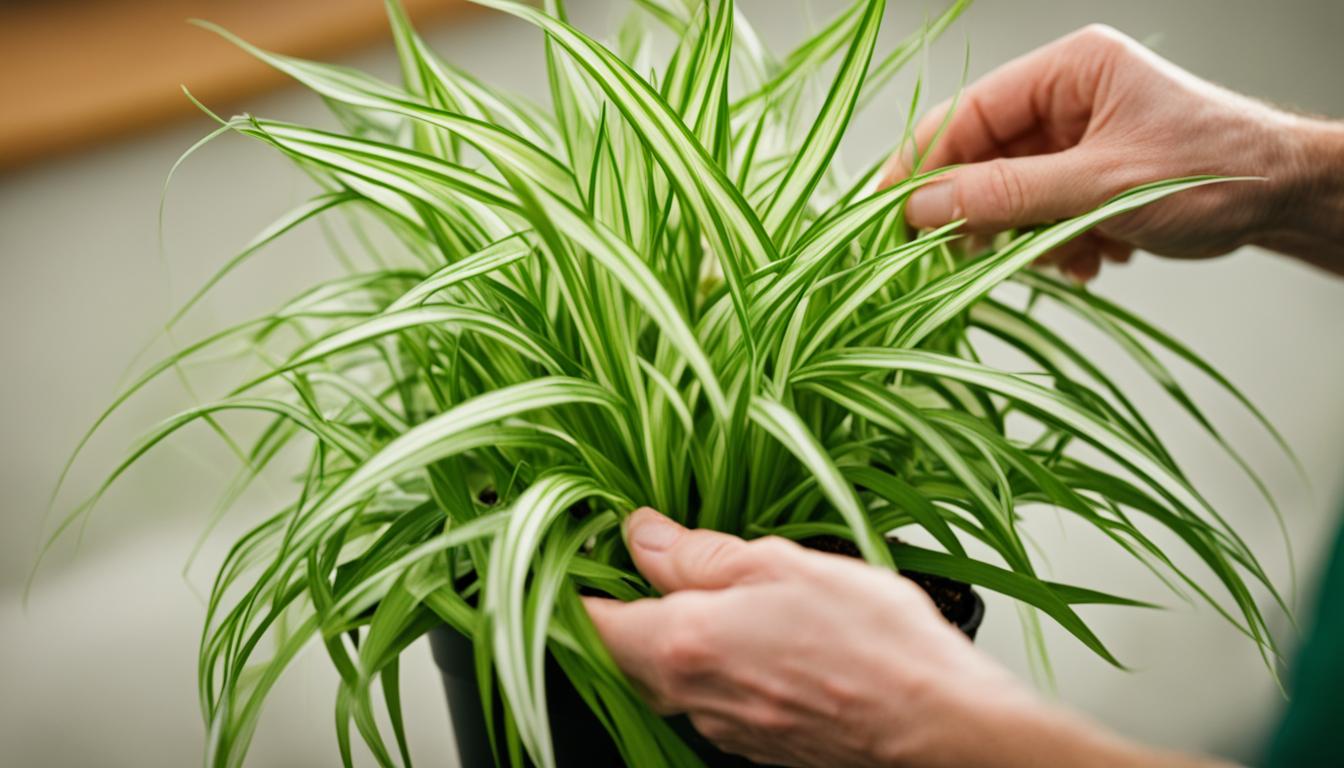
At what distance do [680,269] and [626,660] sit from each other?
0.24m

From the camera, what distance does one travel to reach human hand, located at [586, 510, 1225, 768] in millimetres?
371

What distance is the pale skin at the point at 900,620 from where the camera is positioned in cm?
38

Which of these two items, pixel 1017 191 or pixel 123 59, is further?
pixel 123 59

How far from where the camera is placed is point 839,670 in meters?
0.39

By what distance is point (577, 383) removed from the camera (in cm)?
47

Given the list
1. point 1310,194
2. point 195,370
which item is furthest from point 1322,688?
point 195,370

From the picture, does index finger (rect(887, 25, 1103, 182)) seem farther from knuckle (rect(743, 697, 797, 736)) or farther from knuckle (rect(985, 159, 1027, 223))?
knuckle (rect(743, 697, 797, 736))

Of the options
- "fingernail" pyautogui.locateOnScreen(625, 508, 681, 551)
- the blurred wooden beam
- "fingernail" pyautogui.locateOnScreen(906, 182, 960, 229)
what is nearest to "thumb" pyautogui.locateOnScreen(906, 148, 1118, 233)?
"fingernail" pyautogui.locateOnScreen(906, 182, 960, 229)

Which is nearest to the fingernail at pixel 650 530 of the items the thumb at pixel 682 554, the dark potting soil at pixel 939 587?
the thumb at pixel 682 554

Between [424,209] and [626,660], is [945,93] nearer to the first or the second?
[424,209]

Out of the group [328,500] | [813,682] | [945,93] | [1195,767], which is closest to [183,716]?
[328,500]

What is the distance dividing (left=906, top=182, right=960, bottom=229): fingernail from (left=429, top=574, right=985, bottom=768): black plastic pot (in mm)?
226

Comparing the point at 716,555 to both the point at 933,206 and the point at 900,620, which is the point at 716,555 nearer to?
the point at 900,620

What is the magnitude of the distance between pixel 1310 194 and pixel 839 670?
0.56 meters
